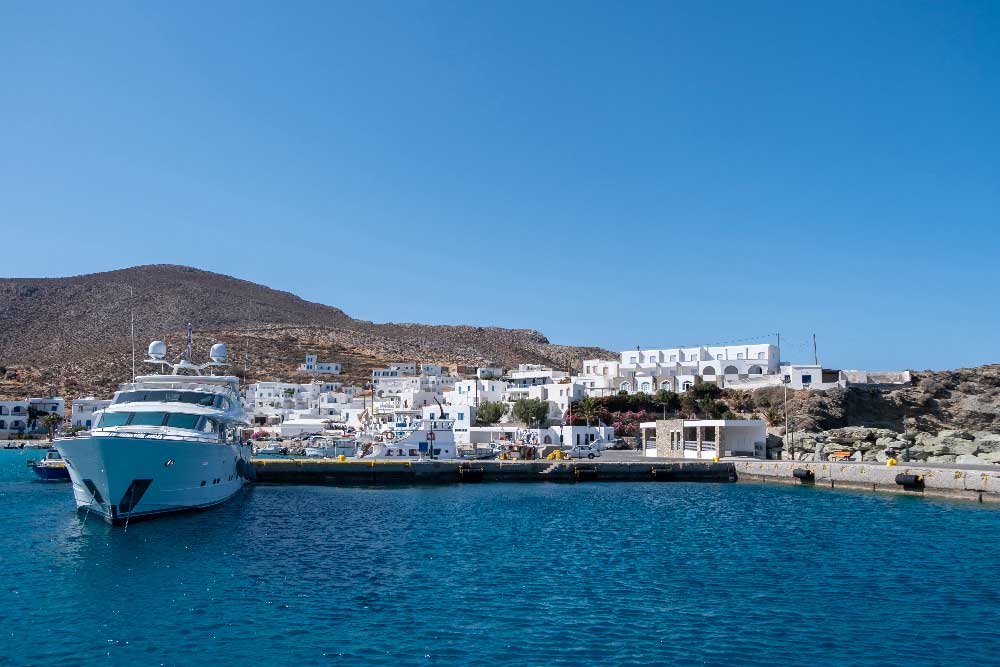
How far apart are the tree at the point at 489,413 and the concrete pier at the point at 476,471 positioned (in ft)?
97.1

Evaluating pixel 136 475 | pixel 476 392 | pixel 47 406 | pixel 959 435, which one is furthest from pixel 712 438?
pixel 47 406

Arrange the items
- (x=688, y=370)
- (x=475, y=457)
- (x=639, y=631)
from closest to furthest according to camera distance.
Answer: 1. (x=639, y=631)
2. (x=475, y=457)
3. (x=688, y=370)

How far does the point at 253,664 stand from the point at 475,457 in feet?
163

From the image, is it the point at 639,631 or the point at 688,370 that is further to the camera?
the point at 688,370

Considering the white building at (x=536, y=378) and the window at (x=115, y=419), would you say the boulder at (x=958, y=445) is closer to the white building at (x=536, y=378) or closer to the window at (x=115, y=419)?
the white building at (x=536, y=378)

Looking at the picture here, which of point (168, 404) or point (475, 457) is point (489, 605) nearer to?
point (168, 404)

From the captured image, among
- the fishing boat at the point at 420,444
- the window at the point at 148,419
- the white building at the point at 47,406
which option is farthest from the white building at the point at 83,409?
the window at the point at 148,419

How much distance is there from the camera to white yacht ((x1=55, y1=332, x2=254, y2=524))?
30875 millimetres

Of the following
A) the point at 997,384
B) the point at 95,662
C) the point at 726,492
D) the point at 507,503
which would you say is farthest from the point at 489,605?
the point at 997,384

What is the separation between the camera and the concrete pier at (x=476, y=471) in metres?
51.4

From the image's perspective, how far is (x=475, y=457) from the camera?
64812mm

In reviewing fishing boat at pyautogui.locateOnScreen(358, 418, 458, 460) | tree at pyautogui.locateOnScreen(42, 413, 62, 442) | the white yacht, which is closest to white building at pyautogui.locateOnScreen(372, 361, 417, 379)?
tree at pyautogui.locateOnScreen(42, 413, 62, 442)

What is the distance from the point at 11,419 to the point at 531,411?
70.9 metres

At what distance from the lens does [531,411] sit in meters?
81.0
